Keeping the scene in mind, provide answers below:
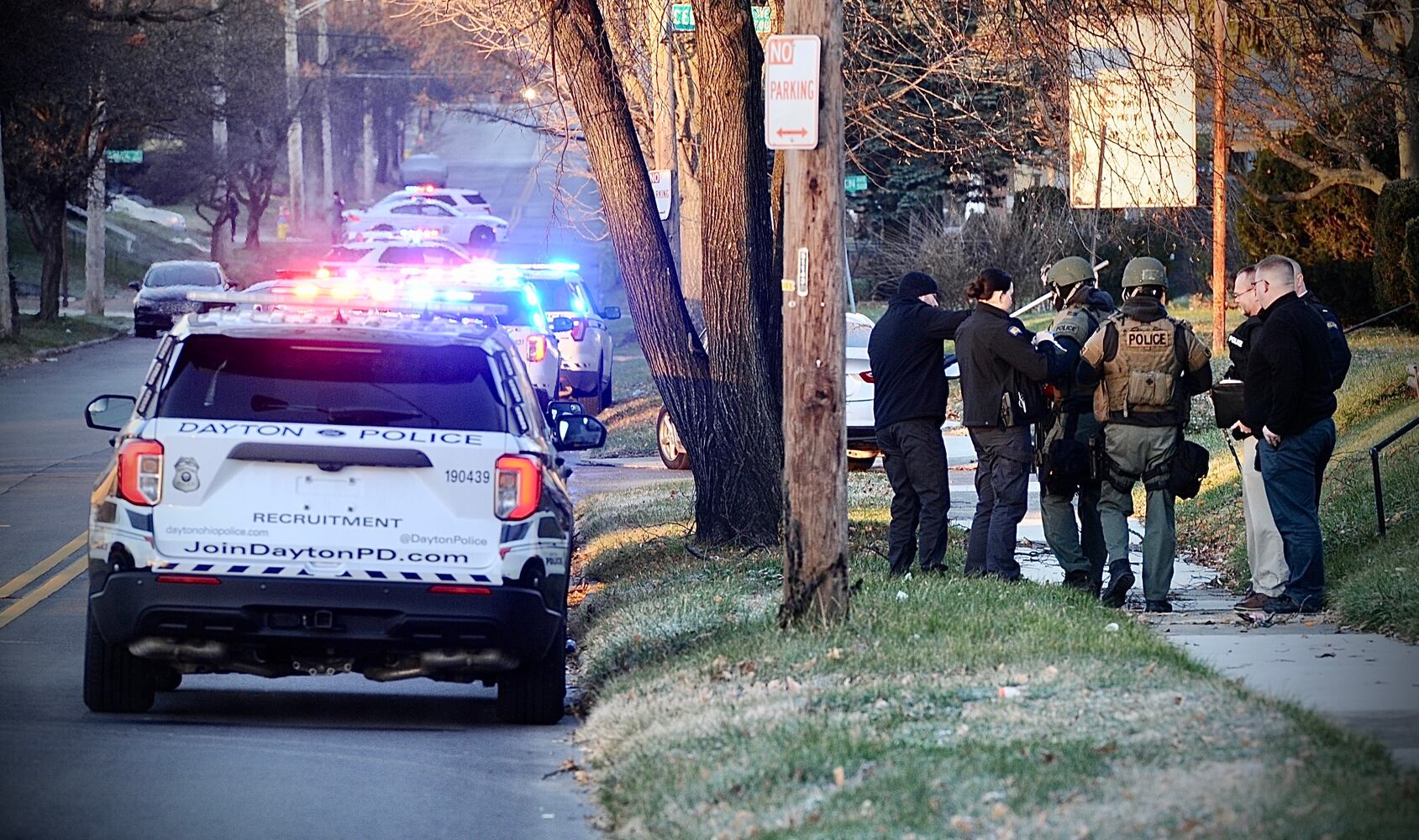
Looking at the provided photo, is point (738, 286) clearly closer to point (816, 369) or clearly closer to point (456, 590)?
point (816, 369)

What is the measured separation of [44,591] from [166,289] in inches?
985

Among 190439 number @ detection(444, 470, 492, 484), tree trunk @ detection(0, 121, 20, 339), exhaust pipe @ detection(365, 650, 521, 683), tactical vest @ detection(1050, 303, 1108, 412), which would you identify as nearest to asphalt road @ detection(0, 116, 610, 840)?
exhaust pipe @ detection(365, 650, 521, 683)

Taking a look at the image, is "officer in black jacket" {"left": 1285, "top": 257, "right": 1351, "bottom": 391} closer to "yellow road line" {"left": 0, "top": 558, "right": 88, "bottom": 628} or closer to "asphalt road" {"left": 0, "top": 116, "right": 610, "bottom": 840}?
"asphalt road" {"left": 0, "top": 116, "right": 610, "bottom": 840}

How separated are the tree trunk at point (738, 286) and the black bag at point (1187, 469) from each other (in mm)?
2830

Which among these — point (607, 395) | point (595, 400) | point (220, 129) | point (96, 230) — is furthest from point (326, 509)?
point (220, 129)

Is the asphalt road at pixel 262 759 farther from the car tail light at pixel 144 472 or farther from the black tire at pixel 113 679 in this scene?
the car tail light at pixel 144 472

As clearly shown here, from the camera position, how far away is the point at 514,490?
802 centimetres

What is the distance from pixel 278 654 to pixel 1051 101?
8.26 m

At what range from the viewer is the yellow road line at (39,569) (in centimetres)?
1273

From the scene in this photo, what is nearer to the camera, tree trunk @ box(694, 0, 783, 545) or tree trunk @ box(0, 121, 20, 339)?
tree trunk @ box(694, 0, 783, 545)

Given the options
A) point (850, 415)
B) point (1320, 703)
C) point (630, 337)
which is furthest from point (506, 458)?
point (630, 337)

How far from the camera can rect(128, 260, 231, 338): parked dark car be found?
36625 millimetres

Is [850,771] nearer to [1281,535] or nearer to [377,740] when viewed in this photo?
[377,740]

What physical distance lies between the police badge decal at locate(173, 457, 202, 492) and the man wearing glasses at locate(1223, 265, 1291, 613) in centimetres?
586
